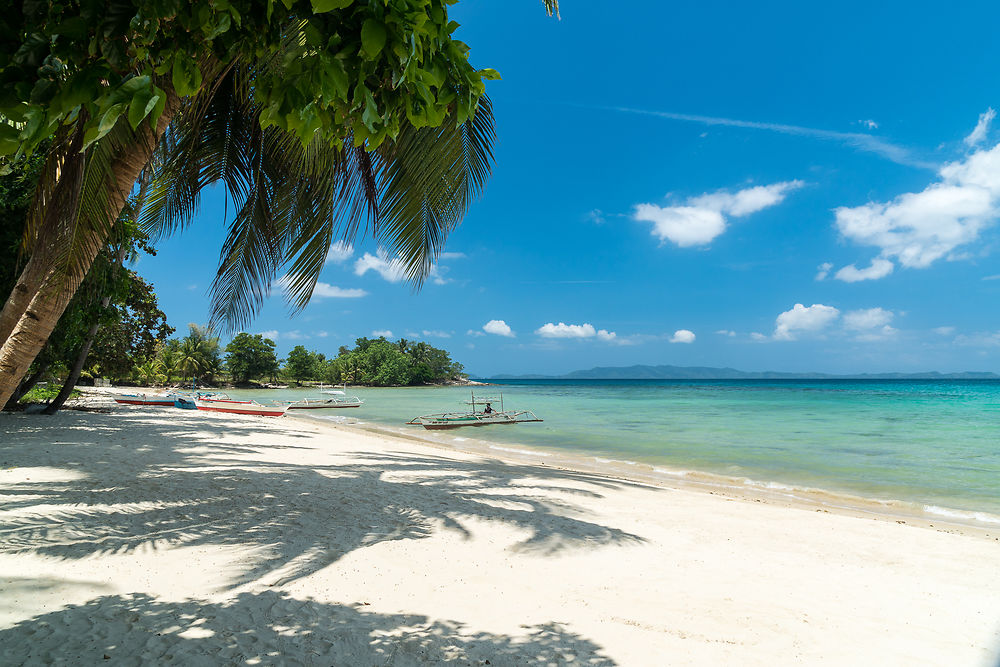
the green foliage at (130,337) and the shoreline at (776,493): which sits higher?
the green foliage at (130,337)

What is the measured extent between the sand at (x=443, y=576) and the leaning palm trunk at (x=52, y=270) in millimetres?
1611

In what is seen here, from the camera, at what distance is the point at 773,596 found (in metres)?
4.20

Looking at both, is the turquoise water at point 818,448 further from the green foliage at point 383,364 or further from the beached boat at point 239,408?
the green foliage at point 383,364

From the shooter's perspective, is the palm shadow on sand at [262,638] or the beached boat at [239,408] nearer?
the palm shadow on sand at [262,638]

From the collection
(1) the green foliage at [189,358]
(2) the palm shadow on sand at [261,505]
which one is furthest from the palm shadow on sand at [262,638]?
(1) the green foliage at [189,358]

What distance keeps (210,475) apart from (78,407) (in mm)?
14652

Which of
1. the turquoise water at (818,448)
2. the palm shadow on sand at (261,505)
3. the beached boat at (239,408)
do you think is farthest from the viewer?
the beached boat at (239,408)

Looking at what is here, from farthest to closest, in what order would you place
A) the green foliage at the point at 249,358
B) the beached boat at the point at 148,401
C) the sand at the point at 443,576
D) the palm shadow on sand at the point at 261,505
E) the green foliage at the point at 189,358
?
the green foliage at the point at 249,358, the green foliage at the point at 189,358, the beached boat at the point at 148,401, the palm shadow on sand at the point at 261,505, the sand at the point at 443,576

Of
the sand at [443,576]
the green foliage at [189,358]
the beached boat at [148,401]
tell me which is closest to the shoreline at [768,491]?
the sand at [443,576]

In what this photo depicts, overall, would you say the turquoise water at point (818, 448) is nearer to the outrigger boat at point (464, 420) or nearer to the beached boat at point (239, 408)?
the outrigger boat at point (464, 420)

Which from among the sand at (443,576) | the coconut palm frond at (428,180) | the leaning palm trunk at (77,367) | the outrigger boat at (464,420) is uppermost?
the coconut palm frond at (428,180)

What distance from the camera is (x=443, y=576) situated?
13.7 feet

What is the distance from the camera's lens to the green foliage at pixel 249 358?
71.6 m

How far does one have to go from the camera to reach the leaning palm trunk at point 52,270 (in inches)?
93.7
